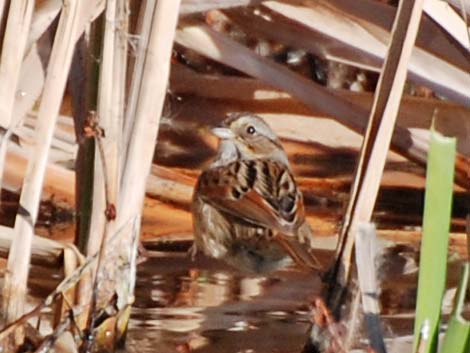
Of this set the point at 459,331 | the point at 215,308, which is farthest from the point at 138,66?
the point at 459,331

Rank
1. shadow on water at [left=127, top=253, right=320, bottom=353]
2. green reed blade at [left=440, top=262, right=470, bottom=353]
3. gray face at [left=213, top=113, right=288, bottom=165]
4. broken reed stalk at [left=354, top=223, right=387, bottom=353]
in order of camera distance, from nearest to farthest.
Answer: green reed blade at [left=440, top=262, right=470, bottom=353] → broken reed stalk at [left=354, top=223, right=387, bottom=353] → shadow on water at [left=127, top=253, right=320, bottom=353] → gray face at [left=213, top=113, right=288, bottom=165]

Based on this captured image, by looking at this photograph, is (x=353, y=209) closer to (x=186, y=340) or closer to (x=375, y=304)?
(x=375, y=304)

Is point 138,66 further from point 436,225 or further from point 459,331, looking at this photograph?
point 459,331

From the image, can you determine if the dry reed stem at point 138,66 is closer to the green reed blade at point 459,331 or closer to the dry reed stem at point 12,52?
the dry reed stem at point 12,52

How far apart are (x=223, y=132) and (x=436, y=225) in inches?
103

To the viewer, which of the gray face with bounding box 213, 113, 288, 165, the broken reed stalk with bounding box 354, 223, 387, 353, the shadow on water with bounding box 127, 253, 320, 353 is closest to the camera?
the broken reed stalk with bounding box 354, 223, 387, 353

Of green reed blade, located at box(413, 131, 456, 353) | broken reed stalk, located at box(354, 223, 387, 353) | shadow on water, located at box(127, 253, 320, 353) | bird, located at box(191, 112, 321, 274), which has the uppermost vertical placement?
green reed blade, located at box(413, 131, 456, 353)

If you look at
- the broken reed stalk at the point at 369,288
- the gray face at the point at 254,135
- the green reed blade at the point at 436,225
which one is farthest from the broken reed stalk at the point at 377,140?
the gray face at the point at 254,135

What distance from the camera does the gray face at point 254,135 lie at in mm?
4676

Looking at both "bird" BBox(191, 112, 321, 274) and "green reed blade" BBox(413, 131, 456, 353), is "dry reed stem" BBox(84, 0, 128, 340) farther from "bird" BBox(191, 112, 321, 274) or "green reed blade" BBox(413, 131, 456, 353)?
"bird" BBox(191, 112, 321, 274)

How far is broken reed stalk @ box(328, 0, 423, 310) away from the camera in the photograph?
114 inches

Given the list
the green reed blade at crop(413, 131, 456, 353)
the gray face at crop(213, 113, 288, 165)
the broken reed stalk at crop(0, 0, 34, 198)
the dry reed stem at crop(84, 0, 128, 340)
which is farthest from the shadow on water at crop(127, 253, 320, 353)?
the green reed blade at crop(413, 131, 456, 353)

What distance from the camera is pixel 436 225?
2143 mm

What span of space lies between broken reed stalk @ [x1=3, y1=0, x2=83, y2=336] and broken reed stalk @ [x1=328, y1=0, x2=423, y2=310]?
0.57 metres
